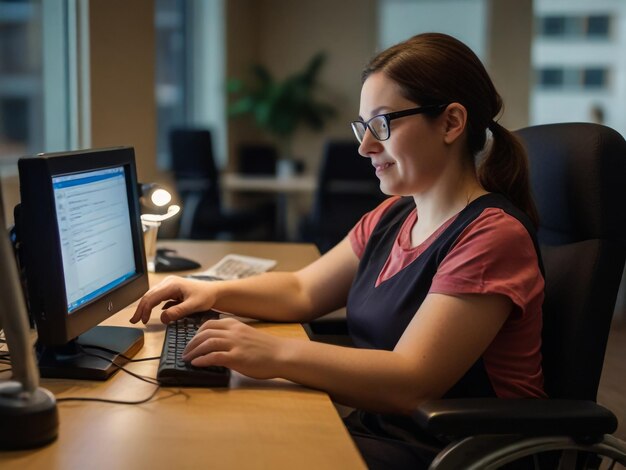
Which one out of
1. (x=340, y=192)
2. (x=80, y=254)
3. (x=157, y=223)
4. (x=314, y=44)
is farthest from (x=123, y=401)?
(x=314, y=44)

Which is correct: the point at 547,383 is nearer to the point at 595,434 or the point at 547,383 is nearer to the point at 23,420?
the point at 595,434

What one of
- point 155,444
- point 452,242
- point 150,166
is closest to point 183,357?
point 155,444

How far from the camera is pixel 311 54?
7.39 metres

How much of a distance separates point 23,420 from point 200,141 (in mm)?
4481

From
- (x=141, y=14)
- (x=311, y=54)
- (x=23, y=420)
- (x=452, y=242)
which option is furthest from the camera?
(x=311, y=54)

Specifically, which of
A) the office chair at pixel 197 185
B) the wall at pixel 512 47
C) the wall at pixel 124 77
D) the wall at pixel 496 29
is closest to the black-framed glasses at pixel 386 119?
the wall at pixel 124 77

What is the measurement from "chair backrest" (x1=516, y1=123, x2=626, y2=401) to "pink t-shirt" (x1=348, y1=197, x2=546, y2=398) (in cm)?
6

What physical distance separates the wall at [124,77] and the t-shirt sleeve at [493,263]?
69.9 inches

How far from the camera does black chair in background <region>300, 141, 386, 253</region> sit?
4.70 m

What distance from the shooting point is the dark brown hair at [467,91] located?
4.58 feet

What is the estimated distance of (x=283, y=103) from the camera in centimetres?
683

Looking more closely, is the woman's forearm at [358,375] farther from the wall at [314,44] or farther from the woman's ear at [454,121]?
the wall at [314,44]

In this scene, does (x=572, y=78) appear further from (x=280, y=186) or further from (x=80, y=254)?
(x=80, y=254)

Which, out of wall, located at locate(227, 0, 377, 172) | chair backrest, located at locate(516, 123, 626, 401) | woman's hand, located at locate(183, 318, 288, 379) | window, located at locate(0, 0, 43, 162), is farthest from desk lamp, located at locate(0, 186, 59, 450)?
wall, located at locate(227, 0, 377, 172)
